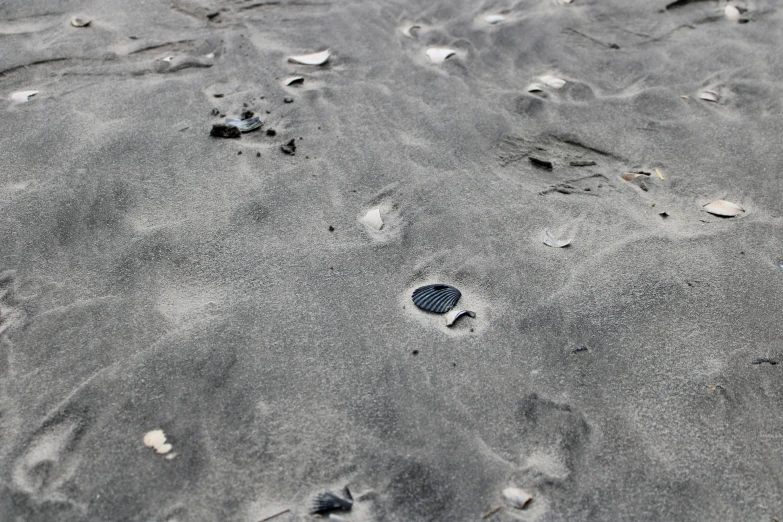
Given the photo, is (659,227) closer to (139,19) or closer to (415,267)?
(415,267)

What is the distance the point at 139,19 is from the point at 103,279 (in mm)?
1770

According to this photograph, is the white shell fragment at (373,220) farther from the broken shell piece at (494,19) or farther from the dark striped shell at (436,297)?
the broken shell piece at (494,19)

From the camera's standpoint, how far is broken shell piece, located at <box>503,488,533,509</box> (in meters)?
1.52

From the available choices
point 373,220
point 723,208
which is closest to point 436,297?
point 373,220

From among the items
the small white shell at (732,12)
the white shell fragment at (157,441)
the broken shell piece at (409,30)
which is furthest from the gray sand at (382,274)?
the small white shell at (732,12)

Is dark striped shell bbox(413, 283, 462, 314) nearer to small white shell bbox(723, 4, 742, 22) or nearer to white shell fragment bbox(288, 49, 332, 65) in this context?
white shell fragment bbox(288, 49, 332, 65)

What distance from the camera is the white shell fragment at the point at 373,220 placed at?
7.23ft

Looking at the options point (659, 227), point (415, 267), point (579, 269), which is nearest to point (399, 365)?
point (415, 267)

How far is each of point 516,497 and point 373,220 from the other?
1.02 meters

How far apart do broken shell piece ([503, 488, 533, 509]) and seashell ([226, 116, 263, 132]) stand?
5.47 ft

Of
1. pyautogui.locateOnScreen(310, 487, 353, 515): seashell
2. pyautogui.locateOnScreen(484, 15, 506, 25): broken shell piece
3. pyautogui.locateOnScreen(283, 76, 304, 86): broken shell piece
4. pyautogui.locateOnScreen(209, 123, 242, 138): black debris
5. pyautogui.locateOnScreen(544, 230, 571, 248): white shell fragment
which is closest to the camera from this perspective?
pyautogui.locateOnScreen(310, 487, 353, 515): seashell

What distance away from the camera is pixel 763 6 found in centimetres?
346

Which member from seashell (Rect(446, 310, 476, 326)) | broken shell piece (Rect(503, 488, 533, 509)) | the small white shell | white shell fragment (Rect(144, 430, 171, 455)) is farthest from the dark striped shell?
the small white shell

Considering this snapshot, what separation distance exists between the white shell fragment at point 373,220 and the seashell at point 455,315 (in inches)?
17.0
